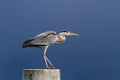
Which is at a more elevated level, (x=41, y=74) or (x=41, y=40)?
(x=41, y=40)

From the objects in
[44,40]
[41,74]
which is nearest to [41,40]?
[44,40]

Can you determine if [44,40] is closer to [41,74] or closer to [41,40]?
[41,40]

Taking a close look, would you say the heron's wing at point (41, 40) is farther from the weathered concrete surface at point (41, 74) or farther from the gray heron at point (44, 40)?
the weathered concrete surface at point (41, 74)

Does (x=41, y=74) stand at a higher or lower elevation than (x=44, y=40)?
lower

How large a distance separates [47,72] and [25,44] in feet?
1.44

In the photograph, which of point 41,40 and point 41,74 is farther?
point 41,40

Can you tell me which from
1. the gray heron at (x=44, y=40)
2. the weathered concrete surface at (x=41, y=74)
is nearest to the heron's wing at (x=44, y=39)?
the gray heron at (x=44, y=40)

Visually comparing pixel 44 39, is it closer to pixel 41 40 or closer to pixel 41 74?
pixel 41 40

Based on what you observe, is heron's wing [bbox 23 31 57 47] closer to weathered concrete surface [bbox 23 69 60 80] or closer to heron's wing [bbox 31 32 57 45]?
heron's wing [bbox 31 32 57 45]

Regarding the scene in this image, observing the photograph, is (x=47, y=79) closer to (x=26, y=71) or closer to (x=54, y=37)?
(x=26, y=71)

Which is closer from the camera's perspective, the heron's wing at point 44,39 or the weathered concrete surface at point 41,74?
the weathered concrete surface at point 41,74

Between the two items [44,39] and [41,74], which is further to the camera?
[44,39]

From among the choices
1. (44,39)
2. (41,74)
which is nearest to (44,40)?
(44,39)

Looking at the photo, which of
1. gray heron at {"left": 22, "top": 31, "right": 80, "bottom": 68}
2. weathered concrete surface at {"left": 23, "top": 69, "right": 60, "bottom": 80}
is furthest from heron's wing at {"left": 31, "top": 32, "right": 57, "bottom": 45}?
weathered concrete surface at {"left": 23, "top": 69, "right": 60, "bottom": 80}
